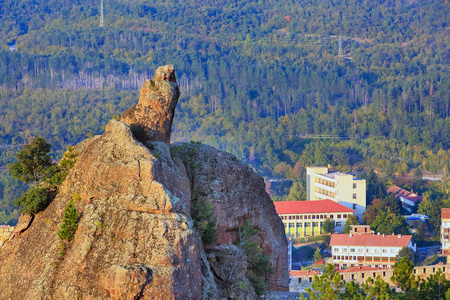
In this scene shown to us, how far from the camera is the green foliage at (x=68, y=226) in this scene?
17.3 m

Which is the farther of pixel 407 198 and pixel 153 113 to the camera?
pixel 407 198

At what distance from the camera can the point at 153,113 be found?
20859 mm

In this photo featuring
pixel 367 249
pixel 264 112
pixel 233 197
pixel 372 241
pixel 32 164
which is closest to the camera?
pixel 32 164

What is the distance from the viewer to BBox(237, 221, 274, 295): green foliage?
21391 mm

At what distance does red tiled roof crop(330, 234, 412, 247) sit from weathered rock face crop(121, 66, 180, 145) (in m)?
56.5

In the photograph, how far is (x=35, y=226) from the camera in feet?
61.8

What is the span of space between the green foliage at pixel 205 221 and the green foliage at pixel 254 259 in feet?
4.23

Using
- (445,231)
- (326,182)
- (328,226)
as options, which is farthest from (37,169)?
(326,182)

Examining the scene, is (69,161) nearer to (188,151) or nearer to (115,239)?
(188,151)

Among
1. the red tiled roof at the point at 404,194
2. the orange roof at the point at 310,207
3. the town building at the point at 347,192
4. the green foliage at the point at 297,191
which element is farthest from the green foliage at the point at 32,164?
the green foliage at the point at 297,191

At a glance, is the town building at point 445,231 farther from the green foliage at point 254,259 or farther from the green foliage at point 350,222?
the green foliage at point 254,259

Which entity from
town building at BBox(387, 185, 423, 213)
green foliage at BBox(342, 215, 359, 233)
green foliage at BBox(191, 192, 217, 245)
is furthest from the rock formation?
town building at BBox(387, 185, 423, 213)

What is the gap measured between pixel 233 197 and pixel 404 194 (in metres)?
93.8

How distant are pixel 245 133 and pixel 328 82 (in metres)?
42.7
